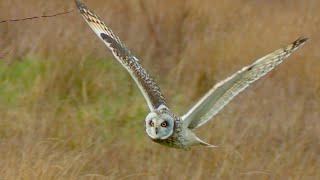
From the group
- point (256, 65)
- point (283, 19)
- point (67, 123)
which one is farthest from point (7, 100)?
point (283, 19)

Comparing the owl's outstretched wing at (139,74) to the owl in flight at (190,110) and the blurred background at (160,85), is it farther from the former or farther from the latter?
the blurred background at (160,85)

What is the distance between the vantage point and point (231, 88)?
18.9 ft

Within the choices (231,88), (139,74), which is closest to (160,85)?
(139,74)

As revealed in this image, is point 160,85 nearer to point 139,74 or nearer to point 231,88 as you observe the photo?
point 139,74

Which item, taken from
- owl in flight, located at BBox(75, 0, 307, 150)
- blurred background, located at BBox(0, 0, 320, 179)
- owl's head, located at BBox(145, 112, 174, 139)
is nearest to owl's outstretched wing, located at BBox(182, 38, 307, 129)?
owl in flight, located at BBox(75, 0, 307, 150)

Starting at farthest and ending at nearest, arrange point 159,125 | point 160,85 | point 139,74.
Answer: point 160,85
point 139,74
point 159,125

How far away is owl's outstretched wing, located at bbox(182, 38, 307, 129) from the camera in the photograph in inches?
216

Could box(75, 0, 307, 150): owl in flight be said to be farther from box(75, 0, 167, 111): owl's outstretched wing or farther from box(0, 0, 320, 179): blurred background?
box(0, 0, 320, 179): blurred background

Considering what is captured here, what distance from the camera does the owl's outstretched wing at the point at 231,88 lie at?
550 centimetres

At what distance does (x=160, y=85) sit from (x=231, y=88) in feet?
7.48

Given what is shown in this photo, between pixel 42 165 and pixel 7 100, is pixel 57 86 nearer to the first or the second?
pixel 7 100

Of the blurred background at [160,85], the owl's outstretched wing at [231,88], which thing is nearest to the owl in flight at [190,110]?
the owl's outstretched wing at [231,88]

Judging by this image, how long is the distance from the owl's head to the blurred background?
15.6 inches

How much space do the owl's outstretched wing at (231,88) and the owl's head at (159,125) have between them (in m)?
0.12
